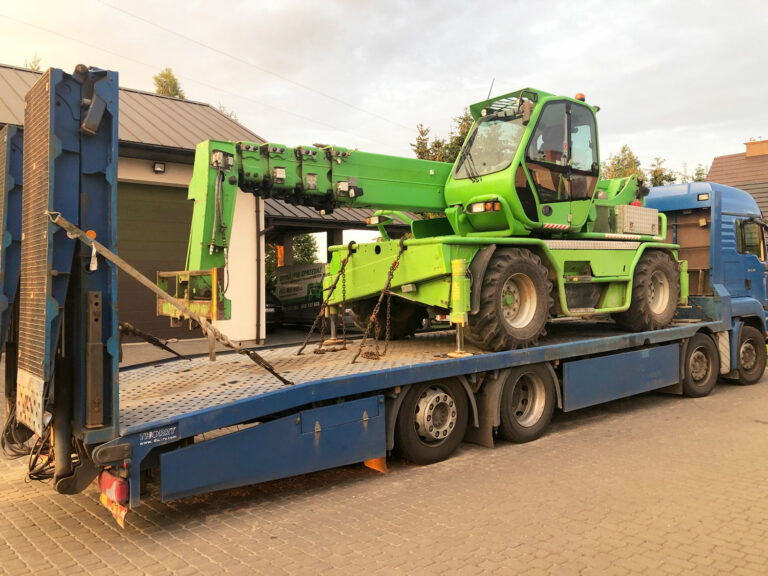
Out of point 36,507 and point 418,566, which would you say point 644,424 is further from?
point 36,507

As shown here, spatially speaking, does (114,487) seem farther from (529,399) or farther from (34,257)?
(529,399)

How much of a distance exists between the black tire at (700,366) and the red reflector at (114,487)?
839 centimetres

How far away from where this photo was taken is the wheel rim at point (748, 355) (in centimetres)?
1096

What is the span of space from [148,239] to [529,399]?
33.3ft

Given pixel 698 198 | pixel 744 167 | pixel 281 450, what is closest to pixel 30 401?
pixel 281 450

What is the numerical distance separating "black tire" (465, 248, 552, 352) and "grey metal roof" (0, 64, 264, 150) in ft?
29.8

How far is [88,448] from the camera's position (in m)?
4.17

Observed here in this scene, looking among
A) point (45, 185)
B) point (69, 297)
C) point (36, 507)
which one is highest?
point (45, 185)

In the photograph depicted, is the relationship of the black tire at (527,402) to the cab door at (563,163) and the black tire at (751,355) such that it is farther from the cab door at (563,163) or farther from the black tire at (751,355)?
the black tire at (751,355)

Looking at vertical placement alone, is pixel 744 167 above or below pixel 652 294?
above

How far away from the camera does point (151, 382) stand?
576 centimetres

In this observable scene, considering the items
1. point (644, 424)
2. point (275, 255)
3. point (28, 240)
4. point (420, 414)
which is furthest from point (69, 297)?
point (275, 255)

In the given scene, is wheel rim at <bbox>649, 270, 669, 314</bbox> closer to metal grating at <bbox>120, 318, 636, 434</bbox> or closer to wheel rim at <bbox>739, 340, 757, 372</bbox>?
metal grating at <bbox>120, 318, 636, 434</bbox>

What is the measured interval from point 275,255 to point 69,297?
2391cm
